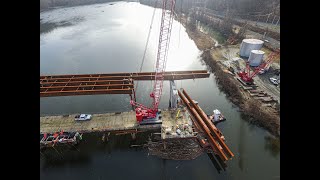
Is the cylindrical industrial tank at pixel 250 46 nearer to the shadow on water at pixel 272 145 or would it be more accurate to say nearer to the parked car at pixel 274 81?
the parked car at pixel 274 81

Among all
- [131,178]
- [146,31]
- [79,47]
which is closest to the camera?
[131,178]

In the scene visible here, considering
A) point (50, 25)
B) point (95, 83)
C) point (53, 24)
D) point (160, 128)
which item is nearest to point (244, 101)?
point (160, 128)

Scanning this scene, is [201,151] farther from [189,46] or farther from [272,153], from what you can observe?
[189,46]

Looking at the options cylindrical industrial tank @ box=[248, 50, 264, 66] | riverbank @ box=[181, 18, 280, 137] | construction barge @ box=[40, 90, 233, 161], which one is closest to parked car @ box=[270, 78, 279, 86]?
riverbank @ box=[181, 18, 280, 137]

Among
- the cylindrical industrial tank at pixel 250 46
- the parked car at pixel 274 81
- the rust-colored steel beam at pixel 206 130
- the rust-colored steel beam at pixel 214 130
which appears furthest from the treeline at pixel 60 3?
the parked car at pixel 274 81

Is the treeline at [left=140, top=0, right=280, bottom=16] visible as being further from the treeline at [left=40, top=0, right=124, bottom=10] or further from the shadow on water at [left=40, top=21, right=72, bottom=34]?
the treeline at [left=40, top=0, right=124, bottom=10]

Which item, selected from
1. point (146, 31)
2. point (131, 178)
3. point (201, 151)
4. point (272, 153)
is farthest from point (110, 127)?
point (146, 31)

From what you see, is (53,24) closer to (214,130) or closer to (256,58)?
(256,58)
